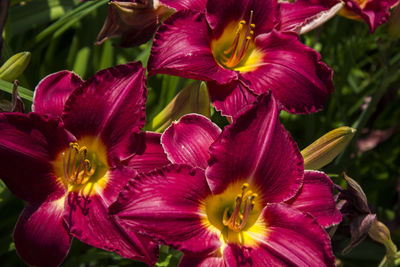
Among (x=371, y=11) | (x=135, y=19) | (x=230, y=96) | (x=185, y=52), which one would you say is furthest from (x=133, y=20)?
(x=371, y=11)

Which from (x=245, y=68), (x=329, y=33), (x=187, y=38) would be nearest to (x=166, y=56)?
(x=187, y=38)

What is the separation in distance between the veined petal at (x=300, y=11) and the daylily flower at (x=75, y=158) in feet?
1.23

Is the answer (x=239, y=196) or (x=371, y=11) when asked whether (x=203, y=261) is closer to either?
(x=239, y=196)

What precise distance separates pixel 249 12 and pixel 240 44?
3.1 inches

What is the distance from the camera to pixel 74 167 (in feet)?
2.86

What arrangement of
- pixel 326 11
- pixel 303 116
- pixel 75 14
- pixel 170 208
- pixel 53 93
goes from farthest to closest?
pixel 303 116
pixel 75 14
pixel 326 11
pixel 53 93
pixel 170 208

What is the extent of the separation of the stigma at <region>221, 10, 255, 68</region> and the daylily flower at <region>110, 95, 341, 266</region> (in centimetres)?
22

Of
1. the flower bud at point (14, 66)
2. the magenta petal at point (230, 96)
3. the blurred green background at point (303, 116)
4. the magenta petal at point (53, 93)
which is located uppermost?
the flower bud at point (14, 66)

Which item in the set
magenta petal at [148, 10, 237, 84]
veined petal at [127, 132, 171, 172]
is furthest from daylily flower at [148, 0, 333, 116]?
veined petal at [127, 132, 171, 172]

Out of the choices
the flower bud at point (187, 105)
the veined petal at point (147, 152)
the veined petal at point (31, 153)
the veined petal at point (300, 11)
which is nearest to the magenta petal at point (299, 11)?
the veined petal at point (300, 11)

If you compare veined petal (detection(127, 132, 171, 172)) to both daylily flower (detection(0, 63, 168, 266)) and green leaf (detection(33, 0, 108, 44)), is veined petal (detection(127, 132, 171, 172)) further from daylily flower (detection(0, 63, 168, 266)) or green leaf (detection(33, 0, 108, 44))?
green leaf (detection(33, 0, 108, 44))

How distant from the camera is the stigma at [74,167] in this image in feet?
2.75

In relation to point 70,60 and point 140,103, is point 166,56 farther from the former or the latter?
point 70,60

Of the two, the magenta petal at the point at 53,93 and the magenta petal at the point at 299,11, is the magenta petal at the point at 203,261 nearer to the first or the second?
the magenta petal at the point at 53,93
